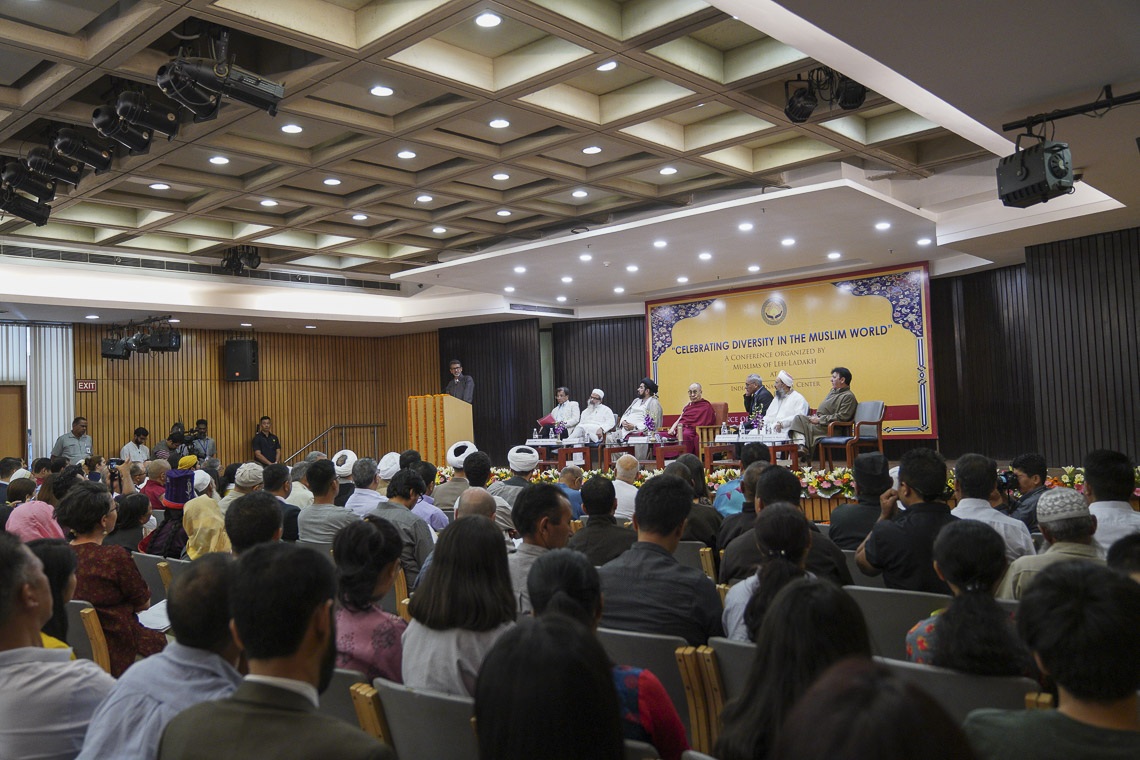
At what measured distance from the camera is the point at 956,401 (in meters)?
12.7

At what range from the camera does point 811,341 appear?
524 inches

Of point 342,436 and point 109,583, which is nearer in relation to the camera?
point 109,583

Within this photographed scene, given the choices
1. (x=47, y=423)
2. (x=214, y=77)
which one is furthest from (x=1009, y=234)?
(x=47, y=423)

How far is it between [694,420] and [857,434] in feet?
6.90

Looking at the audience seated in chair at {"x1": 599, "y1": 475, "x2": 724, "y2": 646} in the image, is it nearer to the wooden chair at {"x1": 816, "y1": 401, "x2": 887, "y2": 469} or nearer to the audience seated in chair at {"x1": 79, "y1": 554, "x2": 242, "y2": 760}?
the audience seated in chair at {"x1": 79, "y1": 554, "x2": 242, "y2": 760}

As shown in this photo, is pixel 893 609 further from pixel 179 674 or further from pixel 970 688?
pixel 179 674

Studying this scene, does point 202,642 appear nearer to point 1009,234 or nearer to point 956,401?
point 1009,234

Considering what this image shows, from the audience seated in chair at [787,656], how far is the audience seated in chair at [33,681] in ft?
4.70

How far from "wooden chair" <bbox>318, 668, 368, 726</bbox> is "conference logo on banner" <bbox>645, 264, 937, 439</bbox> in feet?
37.0

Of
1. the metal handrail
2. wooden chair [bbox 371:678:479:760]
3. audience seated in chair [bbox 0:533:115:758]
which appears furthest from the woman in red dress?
the metal handrail

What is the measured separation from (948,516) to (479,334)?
556 inches

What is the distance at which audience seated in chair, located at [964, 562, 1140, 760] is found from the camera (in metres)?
1.34

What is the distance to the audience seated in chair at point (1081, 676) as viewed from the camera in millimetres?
1343

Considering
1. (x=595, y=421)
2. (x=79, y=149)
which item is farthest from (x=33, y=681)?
(x=595, y=421)
